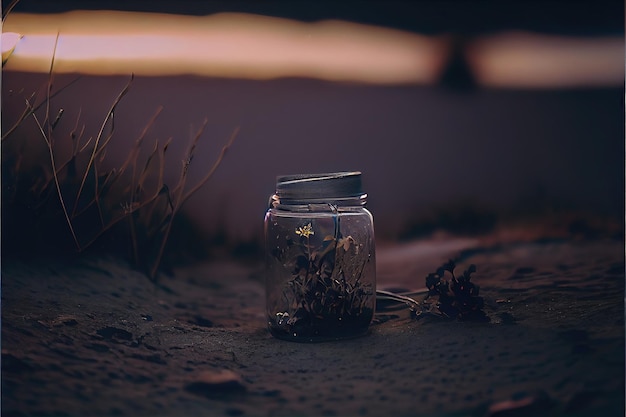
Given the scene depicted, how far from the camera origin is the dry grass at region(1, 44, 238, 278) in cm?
193

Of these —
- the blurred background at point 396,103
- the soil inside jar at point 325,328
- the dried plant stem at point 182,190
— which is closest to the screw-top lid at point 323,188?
the soil inside jar at point 325,328

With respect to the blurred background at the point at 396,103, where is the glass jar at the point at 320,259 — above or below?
below

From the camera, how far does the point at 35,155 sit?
2031 millimetres

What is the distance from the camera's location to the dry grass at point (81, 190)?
1928 millimetres

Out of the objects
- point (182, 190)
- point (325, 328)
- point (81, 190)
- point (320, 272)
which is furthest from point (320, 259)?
point (81, 190)

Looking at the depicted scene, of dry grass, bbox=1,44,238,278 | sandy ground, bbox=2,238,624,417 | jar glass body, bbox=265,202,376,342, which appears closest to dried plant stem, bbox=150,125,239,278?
dry grass, bbox=1,44,238,278

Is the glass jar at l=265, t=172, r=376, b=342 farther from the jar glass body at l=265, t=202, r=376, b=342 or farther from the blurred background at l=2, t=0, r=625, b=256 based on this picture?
the blurred background at l=2, t=0, r=625, b=256

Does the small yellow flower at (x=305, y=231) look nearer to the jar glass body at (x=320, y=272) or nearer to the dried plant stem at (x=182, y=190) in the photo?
the jar glass body at (x=320, y=272)

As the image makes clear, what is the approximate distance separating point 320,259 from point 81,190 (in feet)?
2.54

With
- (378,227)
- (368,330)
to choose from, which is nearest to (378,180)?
(378,227)

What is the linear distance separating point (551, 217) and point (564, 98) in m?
0.46

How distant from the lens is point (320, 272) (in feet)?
5.65

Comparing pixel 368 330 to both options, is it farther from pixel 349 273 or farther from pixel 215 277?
pixel 215 277

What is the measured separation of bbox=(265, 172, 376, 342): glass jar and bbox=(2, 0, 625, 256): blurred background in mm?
693
